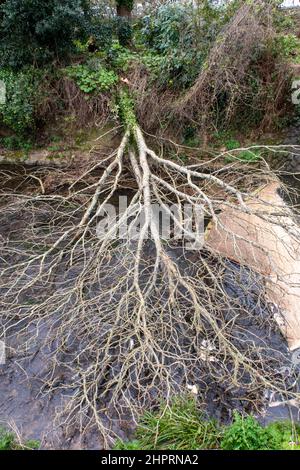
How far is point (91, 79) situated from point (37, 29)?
154 centimetres

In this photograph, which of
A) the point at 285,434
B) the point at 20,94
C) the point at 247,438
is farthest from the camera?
the point at 20,94

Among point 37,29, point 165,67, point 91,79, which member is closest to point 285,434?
point 165,67

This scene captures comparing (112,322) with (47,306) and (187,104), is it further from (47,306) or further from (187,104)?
(187,104)

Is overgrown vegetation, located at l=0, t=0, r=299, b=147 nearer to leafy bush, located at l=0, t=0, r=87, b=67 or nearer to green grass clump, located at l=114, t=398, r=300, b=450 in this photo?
leafy bush, located at l=0, t=0, r=87, b=67

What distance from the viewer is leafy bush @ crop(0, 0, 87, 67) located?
26.1ft

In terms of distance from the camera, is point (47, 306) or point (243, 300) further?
point (243, 300)

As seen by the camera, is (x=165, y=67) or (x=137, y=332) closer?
(x=137, y=332)

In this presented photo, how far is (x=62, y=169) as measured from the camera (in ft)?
30.7

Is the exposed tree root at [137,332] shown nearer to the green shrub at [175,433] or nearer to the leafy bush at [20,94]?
the green shrub at [175,433]

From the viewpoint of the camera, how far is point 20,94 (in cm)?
871

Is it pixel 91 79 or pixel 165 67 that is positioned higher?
pixel 165 67

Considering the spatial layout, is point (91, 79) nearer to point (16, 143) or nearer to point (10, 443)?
point (16, 143)
